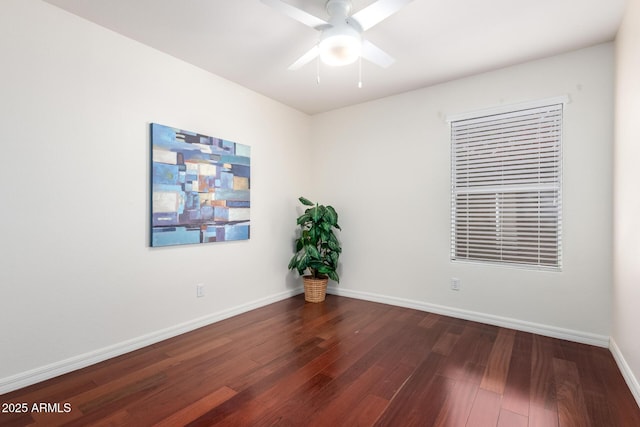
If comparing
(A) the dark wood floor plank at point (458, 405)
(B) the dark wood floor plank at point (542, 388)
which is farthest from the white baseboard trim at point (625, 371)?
(A) the dark wood floor plank at point (458, 405)

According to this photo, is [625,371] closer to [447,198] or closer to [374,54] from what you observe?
[447,198]

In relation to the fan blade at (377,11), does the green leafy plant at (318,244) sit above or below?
below

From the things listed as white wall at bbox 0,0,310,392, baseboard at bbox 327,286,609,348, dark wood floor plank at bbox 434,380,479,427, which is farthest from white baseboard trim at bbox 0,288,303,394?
dark wood floor plank at bbox 434,380,479,427

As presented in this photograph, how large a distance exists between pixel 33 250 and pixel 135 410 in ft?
4.20

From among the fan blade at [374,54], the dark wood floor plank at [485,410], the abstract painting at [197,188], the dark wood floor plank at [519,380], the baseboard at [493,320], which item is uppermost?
the fan blade at [374,54]

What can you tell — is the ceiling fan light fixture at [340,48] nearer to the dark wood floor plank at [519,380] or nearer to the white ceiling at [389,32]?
the white ceiling at [389,32]

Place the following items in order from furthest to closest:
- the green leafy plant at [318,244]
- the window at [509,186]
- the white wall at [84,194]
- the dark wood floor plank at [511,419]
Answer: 1. the green leafy plant at [318,244]
2. the window at [509,186]
3. the white wall at [84,194]
4. the dark wood floor plank at [511,419]

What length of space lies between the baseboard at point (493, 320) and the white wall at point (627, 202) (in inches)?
7.7

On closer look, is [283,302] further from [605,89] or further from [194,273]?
[605,89]

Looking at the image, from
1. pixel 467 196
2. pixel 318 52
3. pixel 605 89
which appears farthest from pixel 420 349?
pixel 605 89

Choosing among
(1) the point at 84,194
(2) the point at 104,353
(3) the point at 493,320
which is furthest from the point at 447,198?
(2) the point at 104,353

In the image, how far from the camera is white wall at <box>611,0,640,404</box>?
1.88 metres

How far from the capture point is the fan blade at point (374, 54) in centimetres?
213

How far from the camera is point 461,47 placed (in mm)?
2639
